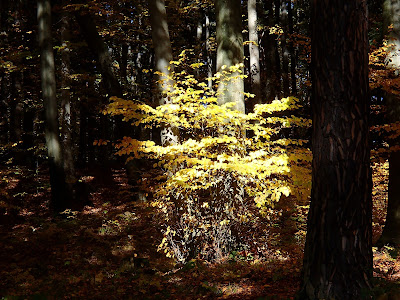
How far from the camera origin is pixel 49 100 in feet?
36.0

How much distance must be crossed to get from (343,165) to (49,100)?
1018 cm

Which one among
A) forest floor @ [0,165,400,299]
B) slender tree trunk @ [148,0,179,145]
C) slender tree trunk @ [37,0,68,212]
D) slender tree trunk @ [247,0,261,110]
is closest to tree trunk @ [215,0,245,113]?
slender tree trunk @ [148,0,179,145]

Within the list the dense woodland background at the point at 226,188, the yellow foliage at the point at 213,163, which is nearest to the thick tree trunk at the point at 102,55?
the dense woodland background at the point at 226,188

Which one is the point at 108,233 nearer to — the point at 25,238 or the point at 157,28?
the point at 25,238

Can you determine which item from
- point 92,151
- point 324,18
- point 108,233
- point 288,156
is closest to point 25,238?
point 108,233

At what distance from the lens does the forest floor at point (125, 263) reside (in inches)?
217

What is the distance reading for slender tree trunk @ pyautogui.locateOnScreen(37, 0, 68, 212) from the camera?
1097 cm

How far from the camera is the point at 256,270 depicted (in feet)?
20.2

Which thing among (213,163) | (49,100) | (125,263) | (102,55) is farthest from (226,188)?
(102,55)

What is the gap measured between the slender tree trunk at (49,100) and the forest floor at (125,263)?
1.48 m

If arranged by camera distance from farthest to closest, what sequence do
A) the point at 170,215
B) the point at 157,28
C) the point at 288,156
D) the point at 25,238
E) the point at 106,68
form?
the point at 106,68
the point at 25,238
the point at 157,28
the point at 170,215
the point at 288,156

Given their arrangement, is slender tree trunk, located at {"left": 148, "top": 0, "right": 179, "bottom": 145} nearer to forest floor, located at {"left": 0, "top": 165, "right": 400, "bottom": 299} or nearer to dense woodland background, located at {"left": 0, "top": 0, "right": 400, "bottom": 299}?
dense woodland background, located at {"left": 0, "top": 0, "right": 400, "bottom": 299}

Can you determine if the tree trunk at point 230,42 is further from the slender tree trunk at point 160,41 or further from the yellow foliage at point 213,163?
the slender tree trunk at point 160,41

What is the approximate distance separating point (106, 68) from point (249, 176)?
8040 millimetres
